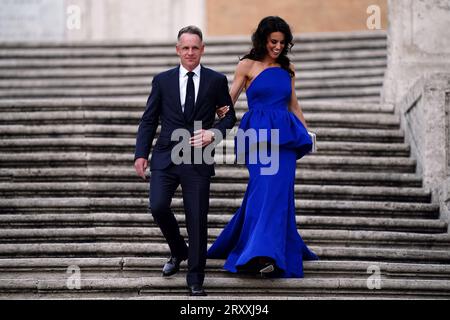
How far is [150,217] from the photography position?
7957mm

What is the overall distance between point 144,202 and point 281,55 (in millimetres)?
1893

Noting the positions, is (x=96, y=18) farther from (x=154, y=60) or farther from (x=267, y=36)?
(x=267, y=36)

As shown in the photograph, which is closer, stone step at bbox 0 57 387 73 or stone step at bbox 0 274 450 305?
stone step at bbox 0 274 450 305

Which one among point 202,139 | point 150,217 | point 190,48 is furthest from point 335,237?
point 190,48

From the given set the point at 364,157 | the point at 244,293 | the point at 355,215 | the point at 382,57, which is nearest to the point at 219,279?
the point at 244,293

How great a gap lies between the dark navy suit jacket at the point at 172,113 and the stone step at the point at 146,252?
1.09 metres

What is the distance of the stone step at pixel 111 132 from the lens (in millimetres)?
9273

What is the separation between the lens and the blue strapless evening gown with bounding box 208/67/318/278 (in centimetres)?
672

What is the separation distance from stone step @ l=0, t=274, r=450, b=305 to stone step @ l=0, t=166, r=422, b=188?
1.96m

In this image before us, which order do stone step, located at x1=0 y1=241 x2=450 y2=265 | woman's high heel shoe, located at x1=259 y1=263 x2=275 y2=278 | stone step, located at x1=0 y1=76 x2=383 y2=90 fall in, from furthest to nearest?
stone step, located at x1=0 y1=76 x2=383 y2=90
stone step, located at x1=0 y1=241 x2=450 y2=265
woman's high heel shoe, located at x1=259 y1=263 x2=275 y2=278

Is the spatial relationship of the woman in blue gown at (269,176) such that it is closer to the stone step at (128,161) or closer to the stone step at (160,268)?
the stone step at (160,268)

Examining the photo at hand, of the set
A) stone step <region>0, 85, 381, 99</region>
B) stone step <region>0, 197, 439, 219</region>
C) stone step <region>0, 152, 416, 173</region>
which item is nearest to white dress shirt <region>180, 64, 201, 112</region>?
stone step <region>0, 197, 439, 219</region>

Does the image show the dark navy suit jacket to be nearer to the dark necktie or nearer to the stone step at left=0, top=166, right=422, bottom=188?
the dark necktie
